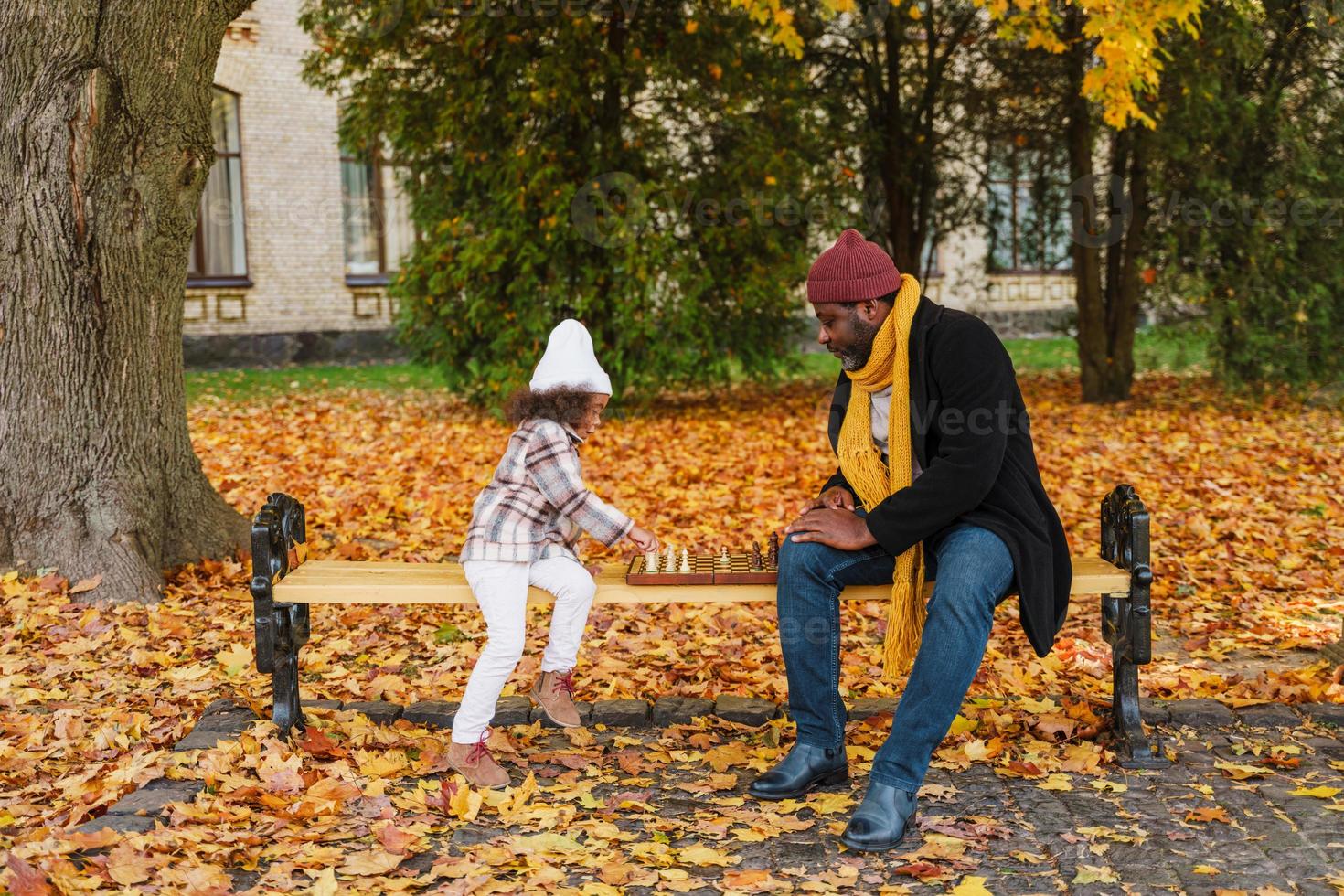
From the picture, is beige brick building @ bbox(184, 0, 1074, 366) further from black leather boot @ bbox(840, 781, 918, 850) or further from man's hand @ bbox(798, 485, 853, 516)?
black leather boot @ bbox(840, 781, 918, 850)

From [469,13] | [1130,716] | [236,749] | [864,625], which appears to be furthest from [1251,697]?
[469,13]

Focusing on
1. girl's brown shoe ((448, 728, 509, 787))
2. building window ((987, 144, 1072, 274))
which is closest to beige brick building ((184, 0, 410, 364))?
building window ((987, 144, 1072, 274))

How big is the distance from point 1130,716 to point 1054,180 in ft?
39.2

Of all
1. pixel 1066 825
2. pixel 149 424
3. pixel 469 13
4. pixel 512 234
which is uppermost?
pixel 469 13

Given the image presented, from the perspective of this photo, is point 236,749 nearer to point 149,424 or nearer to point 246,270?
point 149,424

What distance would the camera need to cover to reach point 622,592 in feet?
13.8

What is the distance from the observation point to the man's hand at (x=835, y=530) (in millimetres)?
3881

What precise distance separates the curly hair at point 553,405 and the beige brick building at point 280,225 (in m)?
16.3

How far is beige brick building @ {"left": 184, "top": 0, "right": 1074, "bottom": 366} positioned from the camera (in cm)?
2042

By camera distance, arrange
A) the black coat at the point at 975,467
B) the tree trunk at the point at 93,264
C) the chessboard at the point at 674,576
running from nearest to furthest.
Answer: the black coat at the point at 975,467 < the chessboard at the point at 674,576 < the tree trunk at the point at 93,264

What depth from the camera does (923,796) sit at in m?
3.94

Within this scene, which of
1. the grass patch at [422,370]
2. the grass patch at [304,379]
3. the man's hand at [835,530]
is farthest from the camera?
the grass patch at [304,379]

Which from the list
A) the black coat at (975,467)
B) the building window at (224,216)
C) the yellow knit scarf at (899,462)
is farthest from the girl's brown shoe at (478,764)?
the building window at (224,216)

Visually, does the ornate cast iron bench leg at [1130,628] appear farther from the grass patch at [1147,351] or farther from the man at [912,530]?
the grass patch at [1147,351]
